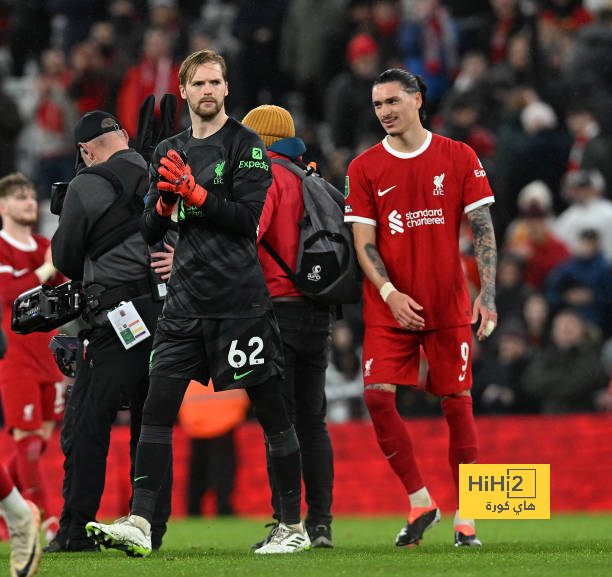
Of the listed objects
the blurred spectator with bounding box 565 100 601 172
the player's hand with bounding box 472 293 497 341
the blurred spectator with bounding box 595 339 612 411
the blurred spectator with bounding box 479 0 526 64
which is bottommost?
the blurred spectator with bounding box 595 339 612 411

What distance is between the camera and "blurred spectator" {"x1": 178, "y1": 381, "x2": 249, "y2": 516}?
13594mm

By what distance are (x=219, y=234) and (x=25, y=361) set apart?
338cm

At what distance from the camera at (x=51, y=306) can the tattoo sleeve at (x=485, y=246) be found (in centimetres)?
233

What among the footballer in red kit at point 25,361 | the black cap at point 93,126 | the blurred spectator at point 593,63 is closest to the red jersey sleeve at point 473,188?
the black cap at point 93,126

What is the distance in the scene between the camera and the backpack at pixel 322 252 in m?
8.01

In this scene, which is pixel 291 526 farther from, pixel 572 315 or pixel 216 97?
pixel 572 315

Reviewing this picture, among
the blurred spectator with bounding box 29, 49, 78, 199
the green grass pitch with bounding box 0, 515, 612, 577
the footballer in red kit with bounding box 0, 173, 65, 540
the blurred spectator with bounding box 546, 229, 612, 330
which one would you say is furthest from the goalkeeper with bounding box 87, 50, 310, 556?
the blurred spectator with bounding box 29, 49, 78, 199

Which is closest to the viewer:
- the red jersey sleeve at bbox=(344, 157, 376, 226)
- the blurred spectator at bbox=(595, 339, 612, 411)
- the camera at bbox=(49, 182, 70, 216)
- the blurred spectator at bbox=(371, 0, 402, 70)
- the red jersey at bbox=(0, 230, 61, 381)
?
the red jersey sleeve at bbox=(344, 157, 376, 226)

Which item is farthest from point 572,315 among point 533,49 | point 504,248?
point 533,49

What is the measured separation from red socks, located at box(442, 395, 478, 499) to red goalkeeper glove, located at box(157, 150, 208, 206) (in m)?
2.04

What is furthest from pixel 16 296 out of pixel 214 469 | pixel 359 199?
pixel 214 469

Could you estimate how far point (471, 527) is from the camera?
25.6ft

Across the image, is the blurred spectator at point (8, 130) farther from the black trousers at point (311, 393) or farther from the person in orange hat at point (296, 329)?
the black trousers at point (311, 393)

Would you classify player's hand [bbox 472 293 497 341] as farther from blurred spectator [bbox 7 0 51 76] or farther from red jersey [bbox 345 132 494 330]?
blurred spectator [bbox 7 0 51 76]
